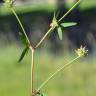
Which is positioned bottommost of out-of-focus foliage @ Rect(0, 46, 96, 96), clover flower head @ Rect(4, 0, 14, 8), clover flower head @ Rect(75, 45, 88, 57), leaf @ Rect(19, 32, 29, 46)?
out-of-focus foliage @ Rect(0, 46, 96, 96)

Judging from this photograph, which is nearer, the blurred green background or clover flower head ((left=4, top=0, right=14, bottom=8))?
clover flower head ((left=4, top=0, right=14, bottom=8))

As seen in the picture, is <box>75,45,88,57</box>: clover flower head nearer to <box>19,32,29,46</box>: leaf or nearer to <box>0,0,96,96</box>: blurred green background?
<box>19,32,29,46</box>: leaf

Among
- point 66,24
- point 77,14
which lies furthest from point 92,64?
point 66,24

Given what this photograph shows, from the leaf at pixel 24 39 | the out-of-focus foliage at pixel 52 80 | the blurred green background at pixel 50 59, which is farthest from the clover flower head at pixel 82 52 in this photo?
the out-of-focus foliage at pixel 52 80

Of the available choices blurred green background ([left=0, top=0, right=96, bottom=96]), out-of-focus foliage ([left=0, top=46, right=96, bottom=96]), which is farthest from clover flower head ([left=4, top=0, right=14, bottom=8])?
out-of-focus foliage ([left=0, top=46, right=96, bottom=96])

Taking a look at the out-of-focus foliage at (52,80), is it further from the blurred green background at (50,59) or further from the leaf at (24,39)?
the leaf at (24,39)

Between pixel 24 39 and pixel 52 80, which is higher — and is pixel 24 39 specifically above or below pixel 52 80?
above

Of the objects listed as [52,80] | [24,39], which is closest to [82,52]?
[24,39]

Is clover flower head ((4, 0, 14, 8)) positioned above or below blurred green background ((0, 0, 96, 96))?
above

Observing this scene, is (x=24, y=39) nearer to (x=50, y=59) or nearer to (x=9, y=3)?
(x=9, y=3)
